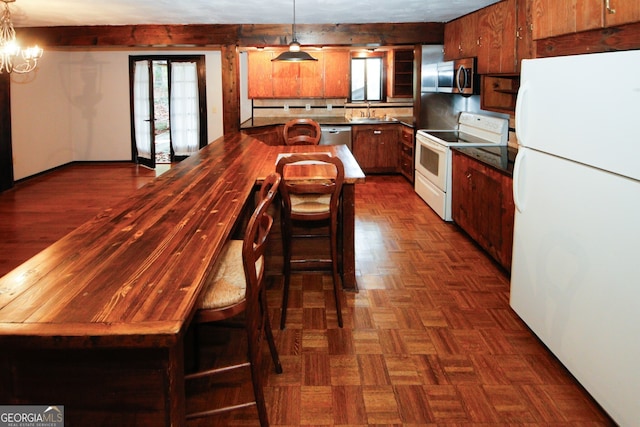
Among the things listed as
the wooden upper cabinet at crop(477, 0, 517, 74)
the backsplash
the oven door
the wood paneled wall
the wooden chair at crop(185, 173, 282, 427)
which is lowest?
the wooden chair at crop(185, 173, 282, 427)

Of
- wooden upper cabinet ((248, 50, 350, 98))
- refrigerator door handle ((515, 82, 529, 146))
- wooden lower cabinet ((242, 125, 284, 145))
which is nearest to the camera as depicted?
refrigerator door handle ((515, 82, 529, 146))

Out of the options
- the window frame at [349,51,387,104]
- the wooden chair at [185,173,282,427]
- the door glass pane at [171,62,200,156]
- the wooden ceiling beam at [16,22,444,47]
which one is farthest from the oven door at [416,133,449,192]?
the door glass pane at [171,62,200,156]

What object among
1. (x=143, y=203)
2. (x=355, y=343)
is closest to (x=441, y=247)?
(x=355, y=343)

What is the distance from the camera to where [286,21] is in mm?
7109

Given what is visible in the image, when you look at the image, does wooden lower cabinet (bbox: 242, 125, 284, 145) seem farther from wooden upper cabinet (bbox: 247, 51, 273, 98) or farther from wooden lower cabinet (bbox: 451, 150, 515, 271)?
wooden lower cabinet (bbox: 451, 150, 515, 271)

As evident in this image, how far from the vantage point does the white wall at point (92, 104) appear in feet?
31.5

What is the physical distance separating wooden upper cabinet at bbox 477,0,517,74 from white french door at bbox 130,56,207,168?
5565mm

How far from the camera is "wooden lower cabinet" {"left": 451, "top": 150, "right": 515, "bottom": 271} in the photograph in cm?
441

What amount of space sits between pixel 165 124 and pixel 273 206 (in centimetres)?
719

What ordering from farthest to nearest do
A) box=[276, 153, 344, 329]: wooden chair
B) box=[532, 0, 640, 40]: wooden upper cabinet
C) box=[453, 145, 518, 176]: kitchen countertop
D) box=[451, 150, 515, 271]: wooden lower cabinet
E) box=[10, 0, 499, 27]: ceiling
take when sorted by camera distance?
box=[10, 0, 499, 27]: ceiling → box=[453, 145, 518, 176]: kitchen countertop → box=[451, 150, 515, 271]: wooden lower cabinet → box=[276, 153, 344, 329]: wooden chair → box=[532, 0, 640, 40]: wooden upper cabinet

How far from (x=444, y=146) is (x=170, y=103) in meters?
5.67

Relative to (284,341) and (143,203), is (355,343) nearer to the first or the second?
(284,341)

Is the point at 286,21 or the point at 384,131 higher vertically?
the point at 286,21

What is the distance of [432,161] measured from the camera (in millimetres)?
6727
